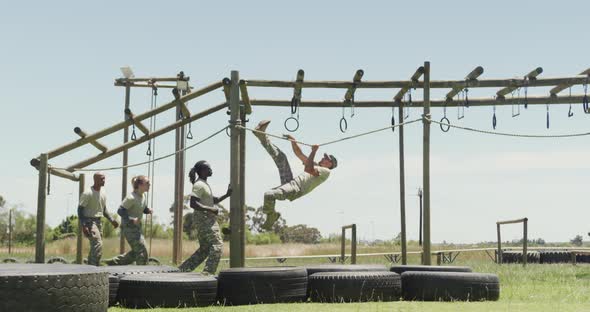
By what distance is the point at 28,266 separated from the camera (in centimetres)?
817

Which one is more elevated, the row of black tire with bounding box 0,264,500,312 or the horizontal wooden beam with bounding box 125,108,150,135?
the horizontal wooden beam with bounding box 125,108,150,135

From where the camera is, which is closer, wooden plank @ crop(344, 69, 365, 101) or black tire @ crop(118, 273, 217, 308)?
black tire @ crop(118, 273, 217, 308)

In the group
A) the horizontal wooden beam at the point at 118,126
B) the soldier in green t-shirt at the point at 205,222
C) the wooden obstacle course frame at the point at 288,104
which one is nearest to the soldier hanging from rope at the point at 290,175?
the wooden obstacle course frame at the point at 288,104

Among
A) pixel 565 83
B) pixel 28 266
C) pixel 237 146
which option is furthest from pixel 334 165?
pixel 28 266

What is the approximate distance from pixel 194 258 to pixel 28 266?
14.9ft

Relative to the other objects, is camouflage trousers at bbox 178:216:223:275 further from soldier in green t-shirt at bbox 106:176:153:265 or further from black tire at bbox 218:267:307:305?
black tire at bbox 218:267:307:305

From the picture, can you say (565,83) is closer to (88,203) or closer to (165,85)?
(88,203)

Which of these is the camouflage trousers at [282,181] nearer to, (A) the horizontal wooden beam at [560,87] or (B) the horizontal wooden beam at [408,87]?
(B) the horizontal wooden beam at [408,87]

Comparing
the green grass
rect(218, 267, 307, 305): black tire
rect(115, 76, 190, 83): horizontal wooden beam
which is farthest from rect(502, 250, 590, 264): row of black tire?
rect(218, 267, 307, 305): black tire

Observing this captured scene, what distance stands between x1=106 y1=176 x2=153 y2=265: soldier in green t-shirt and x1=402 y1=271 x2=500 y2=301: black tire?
6203 millimetres

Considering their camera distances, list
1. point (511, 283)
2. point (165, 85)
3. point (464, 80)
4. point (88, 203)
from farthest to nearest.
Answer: point (165, 85)
point (88, 203)
point (464, 80)
point (511, 283)

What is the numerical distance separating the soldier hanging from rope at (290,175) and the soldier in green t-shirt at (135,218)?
225 centimetres

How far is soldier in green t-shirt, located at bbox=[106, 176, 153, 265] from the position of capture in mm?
14672

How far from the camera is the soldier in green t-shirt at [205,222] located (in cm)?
1241
